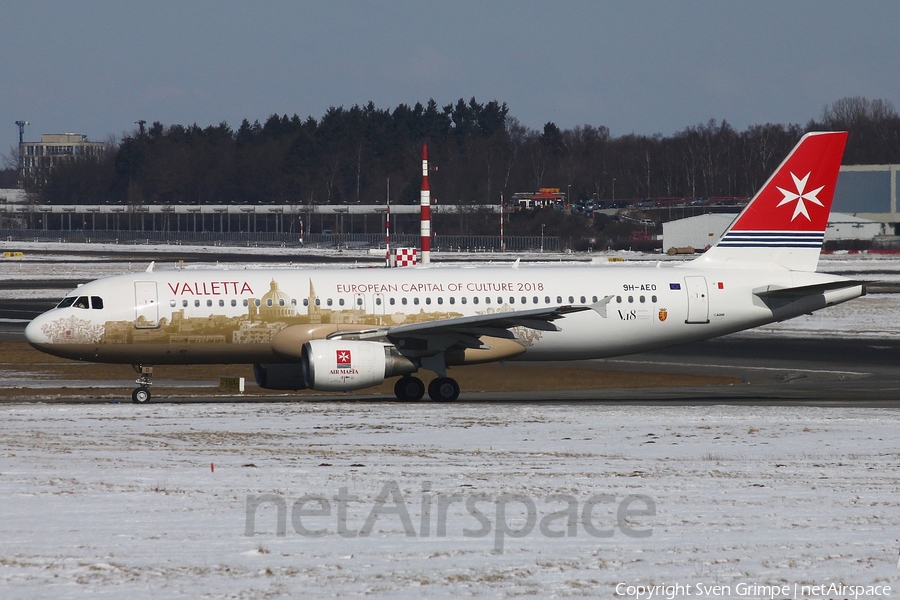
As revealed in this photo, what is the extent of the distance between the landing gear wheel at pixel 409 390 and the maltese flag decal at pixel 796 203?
951 cm

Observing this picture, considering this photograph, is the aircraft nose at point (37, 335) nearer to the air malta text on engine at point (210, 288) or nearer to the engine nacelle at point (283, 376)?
the air malta text on engine at point (210, 288)

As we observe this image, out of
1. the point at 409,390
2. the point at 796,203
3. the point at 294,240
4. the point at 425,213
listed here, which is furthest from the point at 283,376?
the point at 294,240

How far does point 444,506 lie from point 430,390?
14.2 meters

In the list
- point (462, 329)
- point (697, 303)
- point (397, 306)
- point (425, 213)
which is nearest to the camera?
point (462, 329)

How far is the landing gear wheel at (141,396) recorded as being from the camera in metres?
28.2

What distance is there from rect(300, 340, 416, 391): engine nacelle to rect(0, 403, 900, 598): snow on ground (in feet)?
10.6

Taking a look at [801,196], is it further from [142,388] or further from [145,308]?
[142,388]

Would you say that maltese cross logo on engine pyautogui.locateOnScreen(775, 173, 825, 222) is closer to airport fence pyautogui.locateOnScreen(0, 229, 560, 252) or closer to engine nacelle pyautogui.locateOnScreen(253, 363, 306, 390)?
engine nacelle pyautogui.locateOnScreen(253, 363, 306, 390)

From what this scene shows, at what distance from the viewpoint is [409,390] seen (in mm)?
29062

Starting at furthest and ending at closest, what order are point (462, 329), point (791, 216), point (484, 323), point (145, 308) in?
point (791, 216) → point (145, 308) → point (462, 329) → point (484, 323)

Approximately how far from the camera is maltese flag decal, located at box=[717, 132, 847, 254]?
3164 centimetres

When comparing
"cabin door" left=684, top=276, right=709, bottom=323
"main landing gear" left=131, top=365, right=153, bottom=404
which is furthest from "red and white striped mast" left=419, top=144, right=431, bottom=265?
"main landing gear" left=131, top=365, right=153, bottom=404

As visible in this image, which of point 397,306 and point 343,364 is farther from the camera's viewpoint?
point 397,306

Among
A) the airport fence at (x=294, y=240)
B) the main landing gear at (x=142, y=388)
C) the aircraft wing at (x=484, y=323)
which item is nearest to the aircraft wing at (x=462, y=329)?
the aircraft wing at (x=484, y=323)
